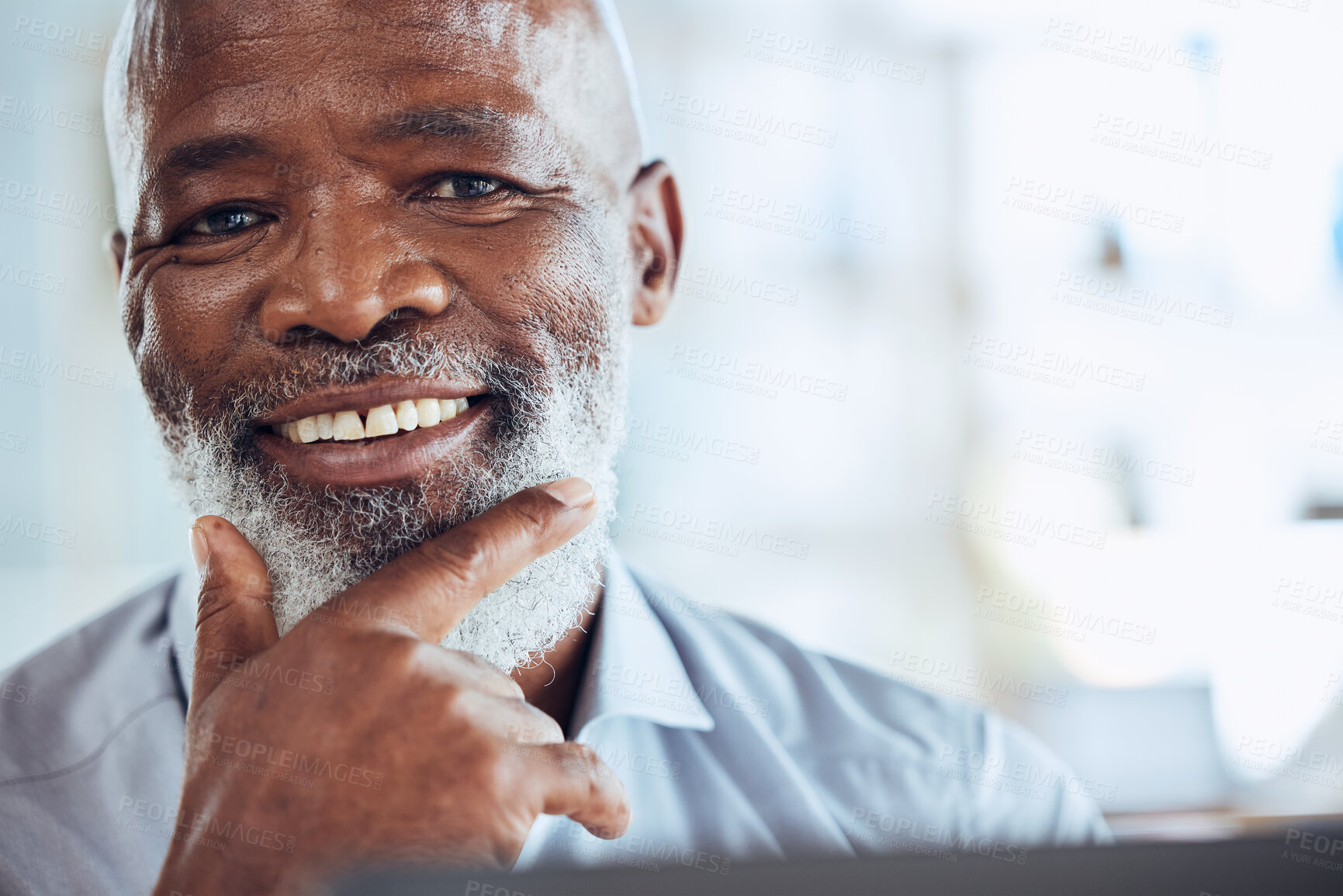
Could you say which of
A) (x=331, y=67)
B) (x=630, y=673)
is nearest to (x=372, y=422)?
(x=331, y=67)

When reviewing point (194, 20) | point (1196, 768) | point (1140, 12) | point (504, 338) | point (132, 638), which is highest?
point (1140, 12)

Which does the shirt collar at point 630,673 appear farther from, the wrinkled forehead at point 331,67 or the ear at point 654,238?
the wrinkled forehead at point 331,67

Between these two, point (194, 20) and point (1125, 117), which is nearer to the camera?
point (194, 20)

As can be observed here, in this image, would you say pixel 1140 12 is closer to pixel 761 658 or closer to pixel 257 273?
pixel 761 658

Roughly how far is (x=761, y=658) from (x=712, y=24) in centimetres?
287

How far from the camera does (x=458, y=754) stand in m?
0.55

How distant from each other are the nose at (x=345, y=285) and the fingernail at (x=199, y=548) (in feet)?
0.64

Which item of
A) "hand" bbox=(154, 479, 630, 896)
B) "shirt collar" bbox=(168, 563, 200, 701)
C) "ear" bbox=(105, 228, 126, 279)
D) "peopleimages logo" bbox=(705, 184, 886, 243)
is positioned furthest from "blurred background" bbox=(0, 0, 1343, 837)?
"hand" bbox=(154, 479, 630, 896)

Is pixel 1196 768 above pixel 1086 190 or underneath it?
underneath

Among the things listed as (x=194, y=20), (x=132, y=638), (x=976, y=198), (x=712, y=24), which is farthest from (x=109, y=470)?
(x=976, y=198)

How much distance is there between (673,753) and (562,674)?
17cm

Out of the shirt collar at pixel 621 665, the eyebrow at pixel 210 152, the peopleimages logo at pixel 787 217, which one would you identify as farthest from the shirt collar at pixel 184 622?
the peopleimages logo at pixel 787 217

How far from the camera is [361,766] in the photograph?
1.80 feet

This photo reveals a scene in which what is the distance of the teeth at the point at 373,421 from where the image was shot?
0.86 m
